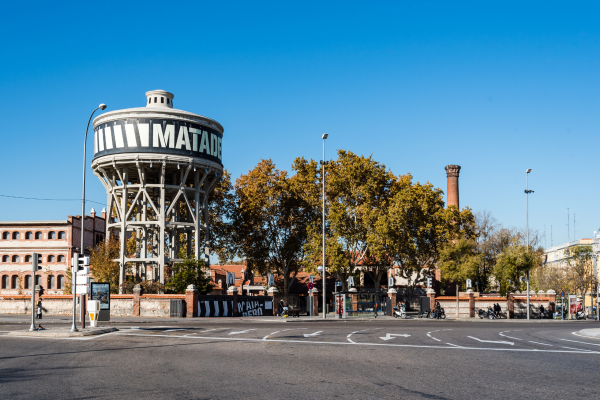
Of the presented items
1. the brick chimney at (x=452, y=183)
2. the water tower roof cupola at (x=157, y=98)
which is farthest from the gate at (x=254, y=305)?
the brick chimney at (x=452, y=183)

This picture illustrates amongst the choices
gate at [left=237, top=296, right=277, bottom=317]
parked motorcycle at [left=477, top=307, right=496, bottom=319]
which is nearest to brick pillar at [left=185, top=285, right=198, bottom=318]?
gate at [left=237, top=296, right=277, bottom=317]

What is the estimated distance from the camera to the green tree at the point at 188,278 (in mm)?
45625

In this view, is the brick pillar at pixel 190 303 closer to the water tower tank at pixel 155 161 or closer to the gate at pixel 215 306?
the gate at pixel 215 306

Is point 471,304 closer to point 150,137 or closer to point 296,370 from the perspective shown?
point 150,137

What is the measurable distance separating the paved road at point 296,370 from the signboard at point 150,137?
30763 mm

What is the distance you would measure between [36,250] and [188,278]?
3219cm

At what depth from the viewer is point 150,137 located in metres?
47.6

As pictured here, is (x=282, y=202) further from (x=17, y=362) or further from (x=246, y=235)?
(x=17, y=362)

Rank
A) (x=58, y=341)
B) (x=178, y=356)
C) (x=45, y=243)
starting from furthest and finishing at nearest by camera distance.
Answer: (x=45, y=243), (x=58, y=341), (x=178, y=356)

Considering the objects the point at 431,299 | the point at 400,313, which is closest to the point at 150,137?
the point at 400,313

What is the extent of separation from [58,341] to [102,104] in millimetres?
11348

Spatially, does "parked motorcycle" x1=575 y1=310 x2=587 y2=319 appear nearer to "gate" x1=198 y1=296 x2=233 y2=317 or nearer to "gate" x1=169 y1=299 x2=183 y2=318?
"gate" x1=198 y1=296 x2=233 y2=317

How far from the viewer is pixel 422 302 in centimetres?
4988

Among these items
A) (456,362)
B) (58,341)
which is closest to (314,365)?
(456,362)
